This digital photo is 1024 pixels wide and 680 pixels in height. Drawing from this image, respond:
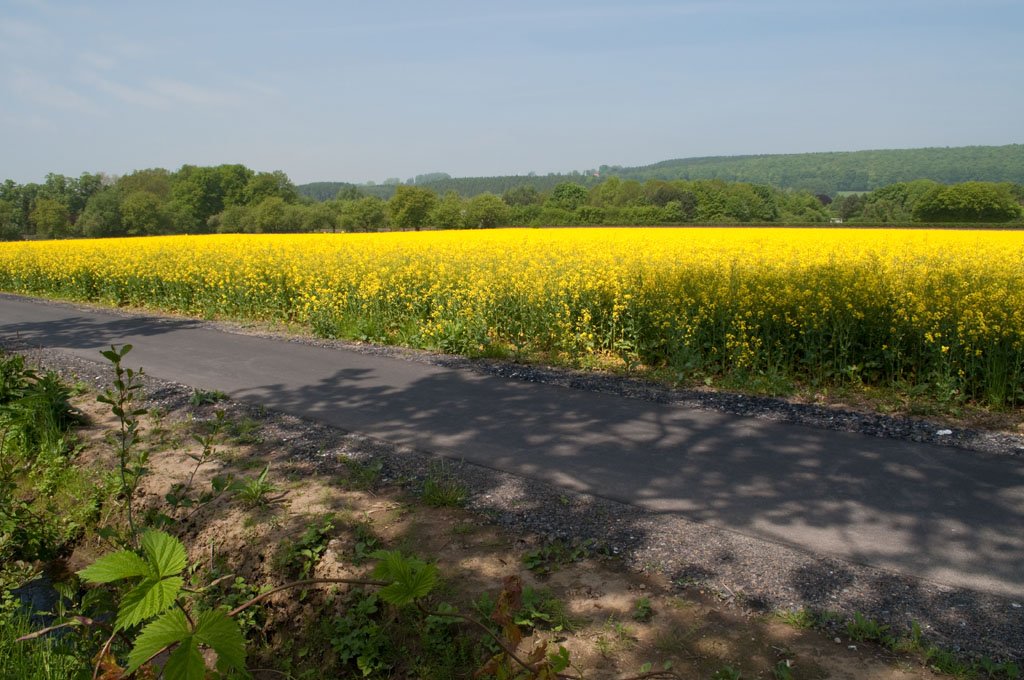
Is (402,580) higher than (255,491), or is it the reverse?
(402,580)

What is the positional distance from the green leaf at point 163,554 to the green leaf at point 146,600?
0.03 meters

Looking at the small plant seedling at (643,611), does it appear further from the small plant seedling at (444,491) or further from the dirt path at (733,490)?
the small plant seedling at (444,491)

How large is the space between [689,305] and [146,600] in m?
7.93

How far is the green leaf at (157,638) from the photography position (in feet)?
5.85

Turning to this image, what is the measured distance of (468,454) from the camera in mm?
5750

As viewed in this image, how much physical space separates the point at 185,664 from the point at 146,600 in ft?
1.03

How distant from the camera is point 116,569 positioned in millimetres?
1980

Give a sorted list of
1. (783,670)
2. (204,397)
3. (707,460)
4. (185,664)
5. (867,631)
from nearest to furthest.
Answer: (185,664) → (783,670) → (867,631) → (707,460) → (204,397)

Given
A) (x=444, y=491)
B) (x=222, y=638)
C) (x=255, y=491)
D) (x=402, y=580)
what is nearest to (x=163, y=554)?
(x=222, y=638)

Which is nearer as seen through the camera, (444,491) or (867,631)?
(867,631)

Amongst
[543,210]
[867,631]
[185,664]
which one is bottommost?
[867,631]

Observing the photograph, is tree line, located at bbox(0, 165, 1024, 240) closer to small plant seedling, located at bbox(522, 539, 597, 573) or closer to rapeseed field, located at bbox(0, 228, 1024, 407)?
rapeseed field, located at bbox(0, 228, 1024, 407)

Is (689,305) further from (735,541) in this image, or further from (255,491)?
(255,491)

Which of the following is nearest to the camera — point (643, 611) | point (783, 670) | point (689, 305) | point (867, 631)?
point (783, 670)
